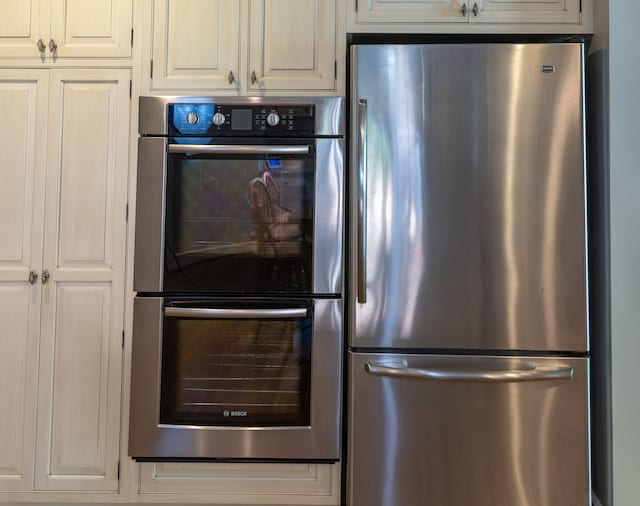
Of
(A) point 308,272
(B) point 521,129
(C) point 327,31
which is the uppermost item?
(C) point 327,31

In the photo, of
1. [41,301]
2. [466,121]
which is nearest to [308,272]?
[466,121]

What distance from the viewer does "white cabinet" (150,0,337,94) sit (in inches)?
62.2

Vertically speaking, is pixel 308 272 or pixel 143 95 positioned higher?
pixel 143 95

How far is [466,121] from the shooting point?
1439mm

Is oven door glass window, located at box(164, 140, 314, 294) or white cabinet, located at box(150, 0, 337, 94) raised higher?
white cabinet, located at box(150, 0, 337, 94)

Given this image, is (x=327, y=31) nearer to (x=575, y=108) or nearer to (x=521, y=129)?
(x=521, y=129)

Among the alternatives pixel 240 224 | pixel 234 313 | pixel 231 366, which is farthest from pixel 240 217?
pixel 231 366

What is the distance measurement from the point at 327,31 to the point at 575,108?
85 centimetres

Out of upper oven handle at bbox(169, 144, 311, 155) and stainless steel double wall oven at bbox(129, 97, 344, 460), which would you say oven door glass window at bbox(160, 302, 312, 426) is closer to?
stainless steel double wall oven at bbox(129, 97, 344, 460)

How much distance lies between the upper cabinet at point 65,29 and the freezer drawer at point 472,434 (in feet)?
4.77

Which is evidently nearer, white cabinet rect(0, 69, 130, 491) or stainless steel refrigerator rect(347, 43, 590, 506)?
stainless steel refrigerator rect(347, 43, 590, 506)

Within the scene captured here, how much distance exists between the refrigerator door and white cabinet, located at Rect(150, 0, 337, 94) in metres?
0.27

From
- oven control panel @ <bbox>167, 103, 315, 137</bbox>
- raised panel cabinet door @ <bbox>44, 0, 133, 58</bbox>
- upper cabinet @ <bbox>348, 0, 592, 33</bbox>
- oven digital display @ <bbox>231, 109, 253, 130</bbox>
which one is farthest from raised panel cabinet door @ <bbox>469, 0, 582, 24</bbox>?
raised panel cabinet door @ <bbox>44, 0, 133, 58</bbox>

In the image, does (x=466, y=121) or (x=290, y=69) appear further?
(x=290, y=69)
